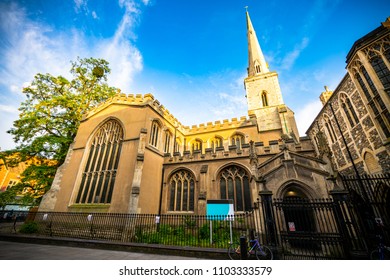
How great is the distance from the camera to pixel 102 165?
13.2 meters

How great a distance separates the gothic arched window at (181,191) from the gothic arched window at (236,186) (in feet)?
8.00

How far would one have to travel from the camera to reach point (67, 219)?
35.9 feet

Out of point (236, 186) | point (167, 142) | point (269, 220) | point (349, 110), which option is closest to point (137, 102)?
point (167, 142)

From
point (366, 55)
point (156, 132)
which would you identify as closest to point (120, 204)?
point (156, 132)

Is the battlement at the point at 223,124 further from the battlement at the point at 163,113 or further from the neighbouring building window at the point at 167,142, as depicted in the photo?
the neighbouring building window at the point at 167,142

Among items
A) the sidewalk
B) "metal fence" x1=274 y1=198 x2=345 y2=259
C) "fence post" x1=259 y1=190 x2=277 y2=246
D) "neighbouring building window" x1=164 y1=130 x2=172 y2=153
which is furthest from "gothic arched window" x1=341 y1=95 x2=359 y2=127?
"neighbouring building window" x1=164 y1=130 x2=172 y2=153

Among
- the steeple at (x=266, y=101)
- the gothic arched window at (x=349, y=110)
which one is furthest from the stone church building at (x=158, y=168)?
the gothic arched window at (x=349, y=110)

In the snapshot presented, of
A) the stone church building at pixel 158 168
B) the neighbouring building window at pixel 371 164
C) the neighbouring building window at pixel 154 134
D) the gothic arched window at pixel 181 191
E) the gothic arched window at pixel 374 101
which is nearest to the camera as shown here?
the stone church building at pixel 158 168

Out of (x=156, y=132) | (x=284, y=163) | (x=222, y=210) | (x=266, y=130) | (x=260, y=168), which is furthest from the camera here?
(x=266, y=130)

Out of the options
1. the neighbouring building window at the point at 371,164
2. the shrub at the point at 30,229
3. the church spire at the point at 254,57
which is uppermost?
the church spire at the point at 254,57

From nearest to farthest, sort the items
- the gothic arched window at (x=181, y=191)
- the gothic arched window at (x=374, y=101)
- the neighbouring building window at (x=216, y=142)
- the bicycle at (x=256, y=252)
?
1. the bicycle at (x=256, y=252)
2. the gothic arched window at (x=374, y=101)
3. the gothic arched window at (x=181, y=191)
4. the neighbouring building window at (x=216, y=142)

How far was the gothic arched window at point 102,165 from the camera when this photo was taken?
39.5 ft
